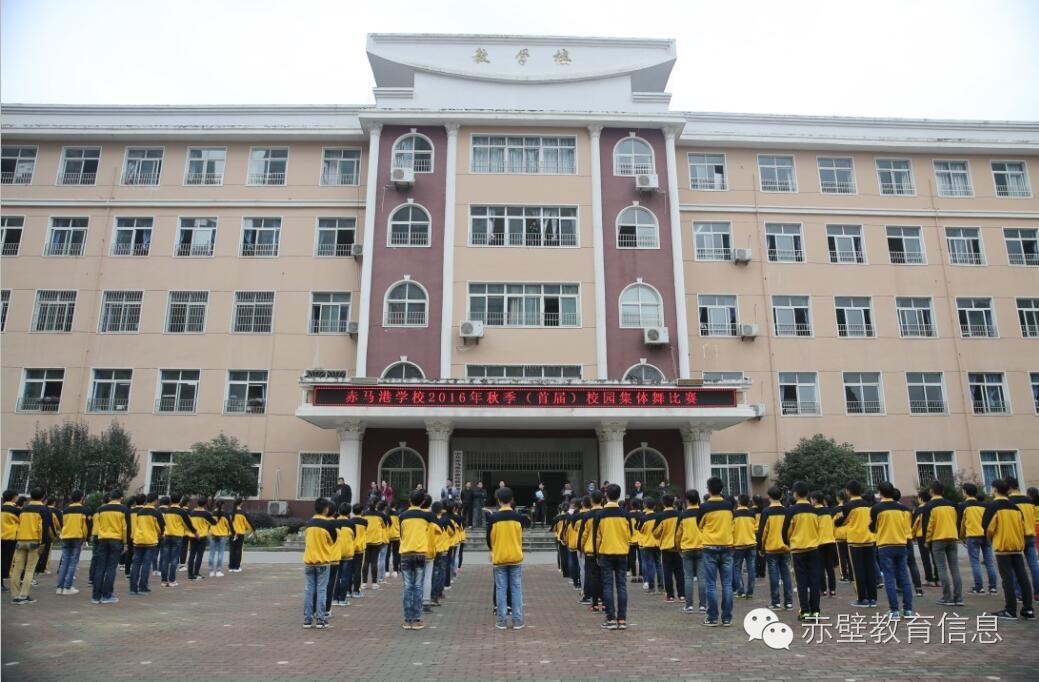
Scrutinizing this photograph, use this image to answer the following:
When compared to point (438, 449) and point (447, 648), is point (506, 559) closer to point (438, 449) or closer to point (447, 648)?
point (447, 648)

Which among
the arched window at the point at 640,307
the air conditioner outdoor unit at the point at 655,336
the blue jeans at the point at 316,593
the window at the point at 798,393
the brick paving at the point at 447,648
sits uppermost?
the arched window at the point at 640,307

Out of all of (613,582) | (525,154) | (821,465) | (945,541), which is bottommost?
(613,582)

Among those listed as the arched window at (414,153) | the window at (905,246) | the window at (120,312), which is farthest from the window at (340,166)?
the window at (905,246)

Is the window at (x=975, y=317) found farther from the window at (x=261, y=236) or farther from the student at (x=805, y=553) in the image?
the window at (x=261, y=236)

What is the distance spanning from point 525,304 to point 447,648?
15.7 metres

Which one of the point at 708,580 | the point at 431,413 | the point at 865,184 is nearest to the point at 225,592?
the point at 708,580

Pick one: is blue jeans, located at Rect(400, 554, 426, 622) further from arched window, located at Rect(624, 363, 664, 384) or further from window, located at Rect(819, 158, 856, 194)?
window, located at Rect(819, 158, 856, 194)

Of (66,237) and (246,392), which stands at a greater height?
(66,237)

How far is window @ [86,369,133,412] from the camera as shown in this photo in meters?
22.0

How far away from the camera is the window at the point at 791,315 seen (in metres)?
23.2

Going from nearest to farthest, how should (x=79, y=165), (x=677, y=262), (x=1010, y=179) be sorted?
(x=677, y=262) → (x=79, y=165) → (x=1010, y=179)

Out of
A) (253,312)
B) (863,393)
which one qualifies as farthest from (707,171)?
(253,312)

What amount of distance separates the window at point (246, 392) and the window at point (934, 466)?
793 inches

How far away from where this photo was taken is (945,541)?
338 inches
